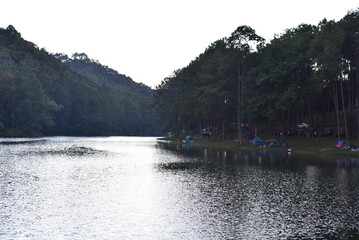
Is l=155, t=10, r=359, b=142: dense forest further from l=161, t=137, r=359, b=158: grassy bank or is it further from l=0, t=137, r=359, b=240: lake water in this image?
l=0, t=137, r=359, b=240: lake water

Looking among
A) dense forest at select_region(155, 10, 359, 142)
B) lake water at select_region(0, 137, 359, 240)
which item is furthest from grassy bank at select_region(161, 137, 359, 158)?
lake water at select_region(0, 137, 359, 240)

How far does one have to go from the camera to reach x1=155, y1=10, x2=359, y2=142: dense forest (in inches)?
2822

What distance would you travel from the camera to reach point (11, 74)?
593 feet

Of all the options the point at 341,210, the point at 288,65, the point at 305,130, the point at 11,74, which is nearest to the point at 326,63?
the point at 288,65

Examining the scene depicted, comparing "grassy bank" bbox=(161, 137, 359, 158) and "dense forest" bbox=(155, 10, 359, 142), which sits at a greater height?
"dense forest" bbox=(155, 10, 359, 142)

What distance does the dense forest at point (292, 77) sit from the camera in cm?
7169

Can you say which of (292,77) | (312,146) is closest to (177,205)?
(312,146)

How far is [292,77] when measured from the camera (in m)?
87.5

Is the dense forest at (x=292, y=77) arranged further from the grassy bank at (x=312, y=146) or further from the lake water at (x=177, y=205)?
the lake water at (x=177, y=205)

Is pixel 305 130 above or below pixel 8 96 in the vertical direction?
below

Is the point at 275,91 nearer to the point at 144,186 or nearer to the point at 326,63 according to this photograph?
the point at 326,63

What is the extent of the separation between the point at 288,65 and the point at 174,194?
61697 millimetres

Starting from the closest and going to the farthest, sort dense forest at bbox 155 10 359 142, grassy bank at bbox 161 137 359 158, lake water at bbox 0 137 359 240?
lake water at bbox 0 137 359 240 < grassy bank at bbox 161 137 359 158 < dense forest at bbox 155 10 359 142

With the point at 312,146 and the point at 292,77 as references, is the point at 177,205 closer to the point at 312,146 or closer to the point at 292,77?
the point at 312,146
